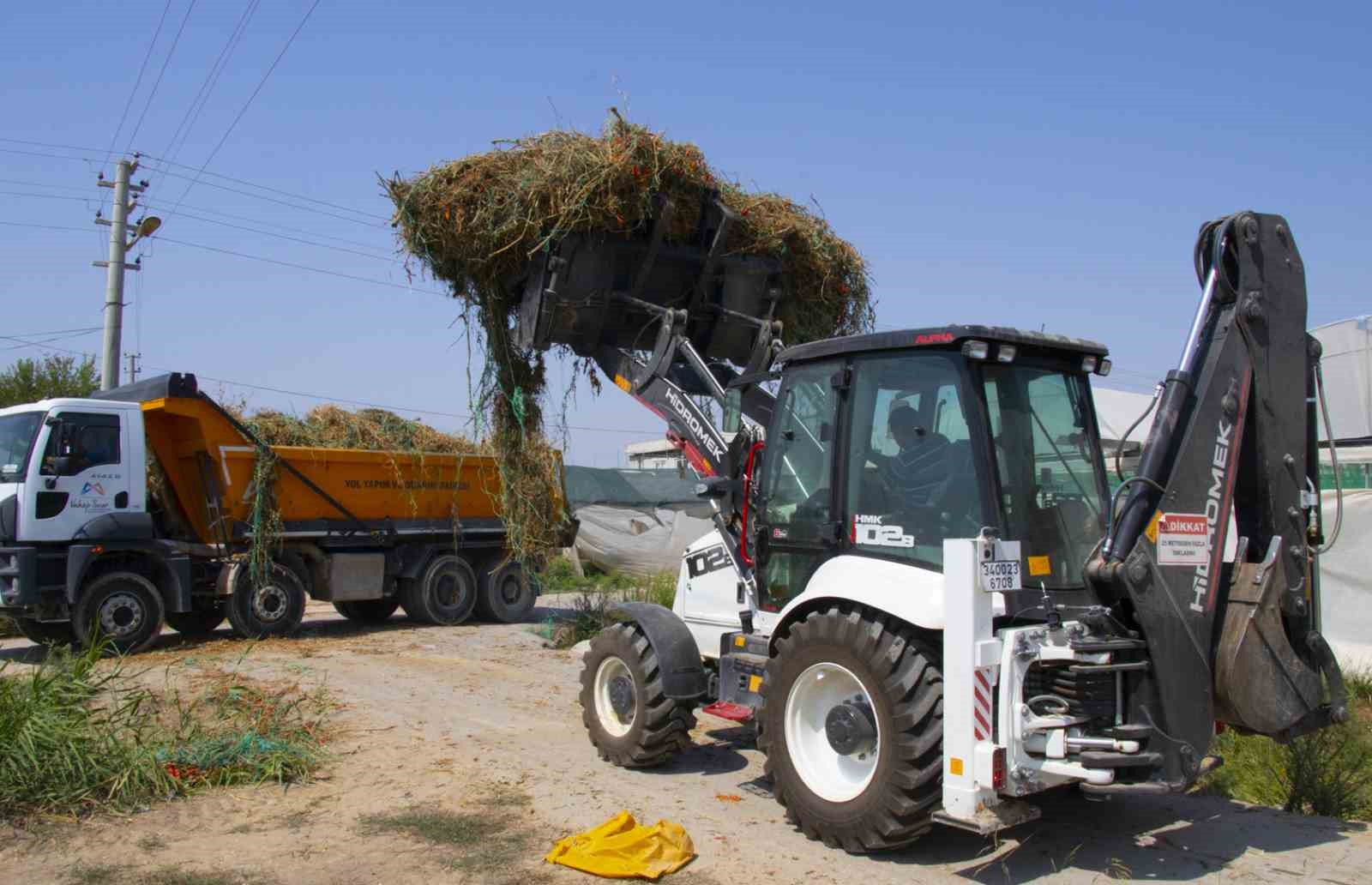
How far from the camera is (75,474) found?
10.7m

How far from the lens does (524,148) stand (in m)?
→ 8.43

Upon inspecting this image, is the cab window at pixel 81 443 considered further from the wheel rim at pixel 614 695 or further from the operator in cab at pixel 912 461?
the operator in cab at pixel 912 461

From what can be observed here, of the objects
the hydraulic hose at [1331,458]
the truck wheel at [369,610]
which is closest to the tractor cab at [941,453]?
the hydraulic hose at [1331,458]

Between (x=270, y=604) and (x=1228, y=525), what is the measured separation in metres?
10.3

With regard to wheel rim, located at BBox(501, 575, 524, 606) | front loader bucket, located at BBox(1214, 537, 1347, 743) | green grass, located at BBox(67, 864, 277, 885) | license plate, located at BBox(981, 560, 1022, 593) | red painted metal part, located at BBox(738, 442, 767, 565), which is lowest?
green grass, located at BBox(67, 864, 277, 885)

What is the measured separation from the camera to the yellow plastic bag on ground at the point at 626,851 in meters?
4.74

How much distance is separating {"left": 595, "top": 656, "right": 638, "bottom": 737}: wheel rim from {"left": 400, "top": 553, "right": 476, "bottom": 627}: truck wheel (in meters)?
7.04

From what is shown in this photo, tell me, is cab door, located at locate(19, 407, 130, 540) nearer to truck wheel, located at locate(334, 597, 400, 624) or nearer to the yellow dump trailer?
the yellow dump trailer

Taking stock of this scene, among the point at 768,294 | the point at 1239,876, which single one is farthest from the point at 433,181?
the point at 1239,876

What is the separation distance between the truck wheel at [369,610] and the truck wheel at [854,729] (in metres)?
9.78

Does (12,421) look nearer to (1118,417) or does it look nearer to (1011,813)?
(1011,813)

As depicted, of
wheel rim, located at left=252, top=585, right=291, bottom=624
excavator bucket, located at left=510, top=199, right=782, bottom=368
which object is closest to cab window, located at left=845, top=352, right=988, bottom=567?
excavator bucket, located at left=510, top=199, right=782, bottom=368

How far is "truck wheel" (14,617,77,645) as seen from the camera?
36.4ft

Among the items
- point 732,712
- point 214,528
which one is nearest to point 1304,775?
point 732,712
